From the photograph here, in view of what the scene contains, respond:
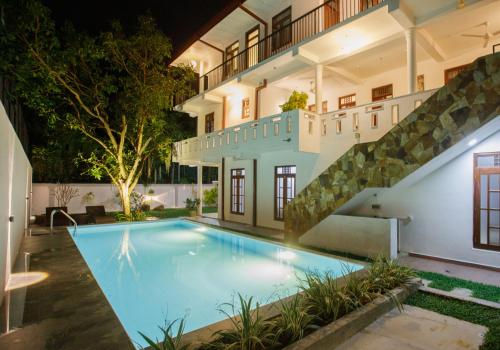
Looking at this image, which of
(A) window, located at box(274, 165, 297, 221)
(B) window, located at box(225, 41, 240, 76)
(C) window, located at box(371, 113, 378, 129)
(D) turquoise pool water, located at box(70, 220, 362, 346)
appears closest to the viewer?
(D) turquoise pool water, located at box(70, 220, 362, 346)

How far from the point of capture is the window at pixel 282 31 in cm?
1180

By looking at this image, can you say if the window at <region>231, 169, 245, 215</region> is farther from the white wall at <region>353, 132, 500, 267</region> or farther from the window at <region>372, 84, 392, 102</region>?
the white wall at <region>353, 132, 500, 267</region>

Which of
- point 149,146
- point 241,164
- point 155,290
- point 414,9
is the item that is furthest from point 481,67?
point 149,146

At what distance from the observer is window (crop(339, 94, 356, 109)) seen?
38.4 feet

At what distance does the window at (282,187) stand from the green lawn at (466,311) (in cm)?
693

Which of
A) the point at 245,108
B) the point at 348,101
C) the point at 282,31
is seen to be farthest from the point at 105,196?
the point at 348,101

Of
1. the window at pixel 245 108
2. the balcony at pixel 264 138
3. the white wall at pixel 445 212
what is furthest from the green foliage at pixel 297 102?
the window at pixel 245 108

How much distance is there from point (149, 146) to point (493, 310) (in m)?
15.4

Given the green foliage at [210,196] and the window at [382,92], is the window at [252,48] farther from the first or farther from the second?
the green foliage at [210,196]

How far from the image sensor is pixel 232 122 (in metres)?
14.7

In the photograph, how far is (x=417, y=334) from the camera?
340cm

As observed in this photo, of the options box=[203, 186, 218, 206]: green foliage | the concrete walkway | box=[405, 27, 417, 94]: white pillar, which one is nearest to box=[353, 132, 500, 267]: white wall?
box=[405, 27, 417, 94]: white pillar

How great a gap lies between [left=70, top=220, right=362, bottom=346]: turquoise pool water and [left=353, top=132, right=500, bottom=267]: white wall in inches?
93.3

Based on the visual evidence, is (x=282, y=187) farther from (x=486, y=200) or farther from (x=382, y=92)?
(x=486, y=200)
